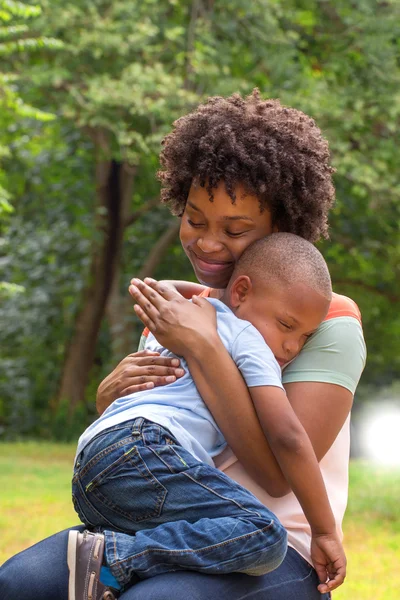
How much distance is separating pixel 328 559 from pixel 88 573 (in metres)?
0.58

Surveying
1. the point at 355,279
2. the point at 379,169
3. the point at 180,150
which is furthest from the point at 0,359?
the point at 180,150

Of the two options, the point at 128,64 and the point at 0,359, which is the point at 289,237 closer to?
the point at 128,64

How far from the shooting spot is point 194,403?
217cm

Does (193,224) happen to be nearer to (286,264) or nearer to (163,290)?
(163,290)

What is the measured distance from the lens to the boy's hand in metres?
2.15

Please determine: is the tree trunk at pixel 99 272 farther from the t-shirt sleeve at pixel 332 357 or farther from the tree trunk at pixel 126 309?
the t-shirt sleeve at pixel 332 357

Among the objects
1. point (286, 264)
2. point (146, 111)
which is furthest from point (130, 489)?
point (146, 111)

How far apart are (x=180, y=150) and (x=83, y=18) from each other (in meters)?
7.68

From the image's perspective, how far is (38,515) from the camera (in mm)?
7977

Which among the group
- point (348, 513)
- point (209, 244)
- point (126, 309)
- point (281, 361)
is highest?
point (209, 244)

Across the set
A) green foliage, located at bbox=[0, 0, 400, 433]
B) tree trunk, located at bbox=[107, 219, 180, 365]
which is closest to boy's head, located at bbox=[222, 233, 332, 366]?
green foliage, located at bbox=[0, 0, 400, 433]

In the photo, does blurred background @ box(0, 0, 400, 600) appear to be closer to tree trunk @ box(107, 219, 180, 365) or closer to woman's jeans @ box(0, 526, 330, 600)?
tree trunk @ box(107, 219, 180, 365)

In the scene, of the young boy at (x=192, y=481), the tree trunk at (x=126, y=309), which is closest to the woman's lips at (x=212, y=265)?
the young boy at (x=192, y=481)

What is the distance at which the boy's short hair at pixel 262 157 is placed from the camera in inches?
93.2
